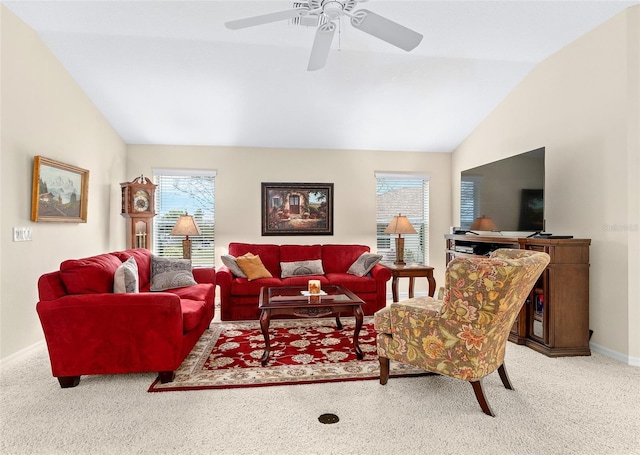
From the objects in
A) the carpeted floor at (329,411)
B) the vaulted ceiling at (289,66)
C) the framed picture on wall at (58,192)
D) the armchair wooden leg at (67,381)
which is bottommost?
the carpeted floor at (329,411)

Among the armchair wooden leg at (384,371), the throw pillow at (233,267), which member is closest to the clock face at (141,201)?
the throw pillow at (233,267)

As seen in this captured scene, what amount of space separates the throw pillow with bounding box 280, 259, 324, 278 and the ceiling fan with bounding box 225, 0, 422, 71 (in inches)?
119

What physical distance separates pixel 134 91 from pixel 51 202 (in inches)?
61.4

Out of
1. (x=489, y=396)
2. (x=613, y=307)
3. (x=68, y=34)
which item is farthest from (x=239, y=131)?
(x=613, y=307)

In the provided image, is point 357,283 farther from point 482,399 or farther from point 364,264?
point 482,399

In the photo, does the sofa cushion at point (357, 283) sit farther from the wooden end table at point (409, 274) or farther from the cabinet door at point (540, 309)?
the cabinet door at point (540, 309)

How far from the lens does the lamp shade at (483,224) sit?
4.18 meters

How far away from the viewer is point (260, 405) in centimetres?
228

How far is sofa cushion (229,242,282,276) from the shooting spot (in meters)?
5.05

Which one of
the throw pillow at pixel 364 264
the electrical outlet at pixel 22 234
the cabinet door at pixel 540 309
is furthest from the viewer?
the throw pillow at pixel 364 264

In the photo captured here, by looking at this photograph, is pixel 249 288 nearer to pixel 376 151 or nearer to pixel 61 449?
pixel 61 449

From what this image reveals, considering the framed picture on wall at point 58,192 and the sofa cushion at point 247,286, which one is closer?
the framed picture on wall at point 58,192

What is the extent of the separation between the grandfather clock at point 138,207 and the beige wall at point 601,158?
196 inches

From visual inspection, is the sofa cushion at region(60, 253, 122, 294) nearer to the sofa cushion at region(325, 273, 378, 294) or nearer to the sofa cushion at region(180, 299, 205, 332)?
the sofa cushion at region(180, 299, 205, 332)
